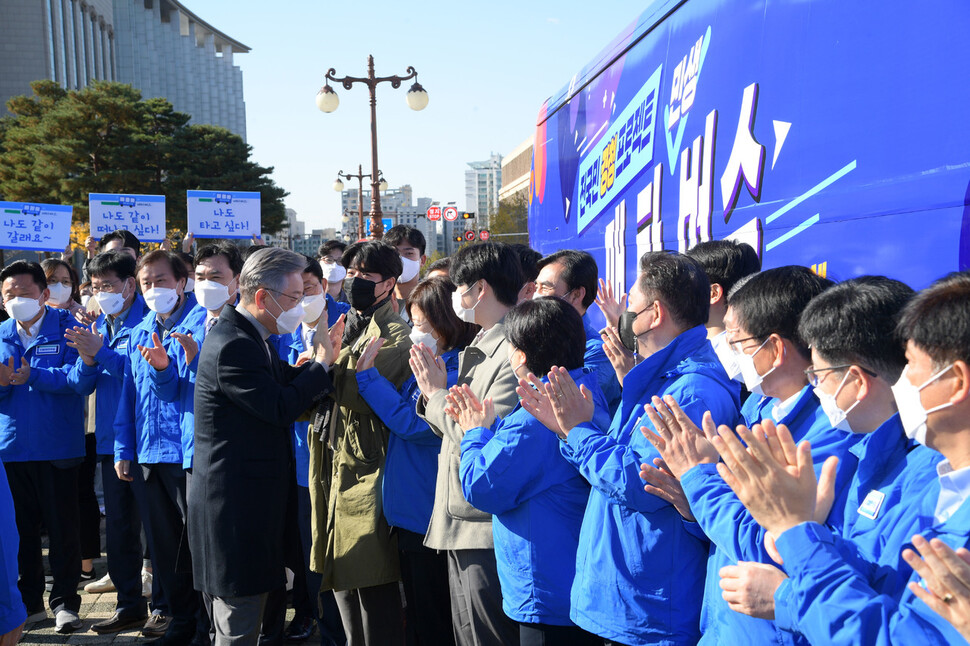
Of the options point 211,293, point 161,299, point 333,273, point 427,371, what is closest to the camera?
point 427,371

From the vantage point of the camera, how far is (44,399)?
528 centimetres

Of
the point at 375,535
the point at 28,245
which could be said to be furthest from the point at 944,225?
the point at 28,245

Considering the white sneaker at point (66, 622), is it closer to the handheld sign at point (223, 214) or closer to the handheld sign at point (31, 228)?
the handheld sign at point (31, 228)

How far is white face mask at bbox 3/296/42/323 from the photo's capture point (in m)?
5.28

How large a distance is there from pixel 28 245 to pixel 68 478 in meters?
5.95

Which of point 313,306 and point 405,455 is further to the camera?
point 313,306

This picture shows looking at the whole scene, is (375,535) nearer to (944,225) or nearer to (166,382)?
(166,382)

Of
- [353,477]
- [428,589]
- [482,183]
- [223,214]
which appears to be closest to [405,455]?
[353,477]

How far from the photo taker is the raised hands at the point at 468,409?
286 cm

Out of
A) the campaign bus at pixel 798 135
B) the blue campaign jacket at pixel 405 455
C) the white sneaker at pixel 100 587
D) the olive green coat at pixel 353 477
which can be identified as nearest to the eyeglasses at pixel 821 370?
the campaign bus at pixel 798 135

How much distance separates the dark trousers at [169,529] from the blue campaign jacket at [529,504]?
2.46 meters

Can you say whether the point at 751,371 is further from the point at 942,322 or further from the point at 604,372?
the point at 604,372

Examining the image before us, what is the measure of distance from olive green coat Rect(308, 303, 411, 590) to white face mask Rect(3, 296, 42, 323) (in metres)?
2.49

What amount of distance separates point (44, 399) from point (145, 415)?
104 cm
